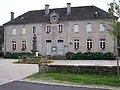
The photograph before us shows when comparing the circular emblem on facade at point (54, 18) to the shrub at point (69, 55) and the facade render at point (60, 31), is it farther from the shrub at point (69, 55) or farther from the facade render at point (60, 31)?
the shrub at point (69, 55)

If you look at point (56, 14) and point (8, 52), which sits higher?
point (56, 14)

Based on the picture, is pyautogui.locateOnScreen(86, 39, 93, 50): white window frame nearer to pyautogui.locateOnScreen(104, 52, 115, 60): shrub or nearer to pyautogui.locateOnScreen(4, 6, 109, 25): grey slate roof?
pyautogui.locateOnScreen(104, 52, 115, 60): shrub

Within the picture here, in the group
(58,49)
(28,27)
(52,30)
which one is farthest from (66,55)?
(28,27)

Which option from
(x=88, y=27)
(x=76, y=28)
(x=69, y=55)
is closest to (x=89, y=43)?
(x=88, y=27)

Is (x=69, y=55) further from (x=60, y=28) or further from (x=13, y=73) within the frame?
(x=13, y=73)

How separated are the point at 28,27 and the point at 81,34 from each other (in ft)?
31.1

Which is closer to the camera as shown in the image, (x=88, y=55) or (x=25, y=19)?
(x=88, y=55)

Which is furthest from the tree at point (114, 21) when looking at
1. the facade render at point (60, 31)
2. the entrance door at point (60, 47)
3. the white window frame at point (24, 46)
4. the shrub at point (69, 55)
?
the white window frame at point (24, 46)

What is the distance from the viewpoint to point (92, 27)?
129ft

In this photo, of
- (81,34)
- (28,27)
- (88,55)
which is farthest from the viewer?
(28,27)

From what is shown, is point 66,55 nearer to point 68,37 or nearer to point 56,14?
point 68,37

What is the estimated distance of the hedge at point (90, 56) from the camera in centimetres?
3641

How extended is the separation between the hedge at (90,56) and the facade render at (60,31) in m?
1.54

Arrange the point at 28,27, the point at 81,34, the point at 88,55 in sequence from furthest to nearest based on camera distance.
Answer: the point at 28,27 → the point at 81,34 → the point at 88,55
